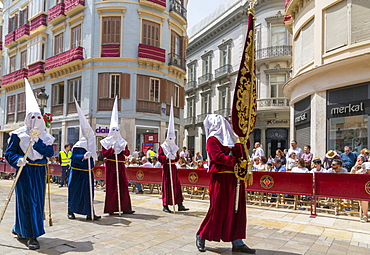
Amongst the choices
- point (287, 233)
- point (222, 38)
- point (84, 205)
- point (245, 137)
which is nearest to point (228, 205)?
point (245, 137)

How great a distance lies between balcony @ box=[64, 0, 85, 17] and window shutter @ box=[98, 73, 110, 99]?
5018 millimetres

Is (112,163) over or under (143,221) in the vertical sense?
over

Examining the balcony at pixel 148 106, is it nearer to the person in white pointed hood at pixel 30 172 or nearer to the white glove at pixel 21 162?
the person in white pointed hood at pixel 30 172

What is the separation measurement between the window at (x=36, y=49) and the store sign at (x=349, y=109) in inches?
900

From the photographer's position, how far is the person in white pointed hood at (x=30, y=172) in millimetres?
5543

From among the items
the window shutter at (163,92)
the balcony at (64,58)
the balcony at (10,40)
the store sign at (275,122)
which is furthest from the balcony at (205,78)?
the balcony at (10,40)

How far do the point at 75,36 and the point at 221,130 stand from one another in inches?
870

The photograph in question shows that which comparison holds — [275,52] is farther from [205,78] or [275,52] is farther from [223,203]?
[223,203]

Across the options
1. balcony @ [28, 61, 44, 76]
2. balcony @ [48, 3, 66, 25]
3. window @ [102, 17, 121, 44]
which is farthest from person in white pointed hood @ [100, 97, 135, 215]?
balcony @ [28, 61, 44, 76]

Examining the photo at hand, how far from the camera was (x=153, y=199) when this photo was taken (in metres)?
11.8

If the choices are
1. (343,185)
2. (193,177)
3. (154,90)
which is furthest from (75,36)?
(343,185)

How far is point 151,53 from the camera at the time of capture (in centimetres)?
2353

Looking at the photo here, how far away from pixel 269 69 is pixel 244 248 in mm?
23342

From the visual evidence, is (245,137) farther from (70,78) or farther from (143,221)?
(70,78)
